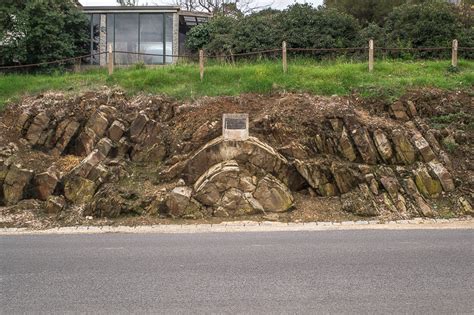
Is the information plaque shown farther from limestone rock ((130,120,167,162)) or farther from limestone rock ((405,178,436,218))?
limestone rock ((405,178,436,218))

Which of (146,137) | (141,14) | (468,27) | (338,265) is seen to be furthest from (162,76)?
(468,27)

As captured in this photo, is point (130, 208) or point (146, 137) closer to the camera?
point (130, 208)

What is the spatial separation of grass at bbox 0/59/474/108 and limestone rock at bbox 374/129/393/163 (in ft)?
8.28

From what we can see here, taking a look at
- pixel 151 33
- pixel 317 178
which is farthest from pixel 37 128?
pixel 151 33

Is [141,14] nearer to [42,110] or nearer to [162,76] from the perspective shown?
[162,76]

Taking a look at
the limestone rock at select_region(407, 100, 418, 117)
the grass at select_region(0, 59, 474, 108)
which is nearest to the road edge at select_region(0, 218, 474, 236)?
the limestone rock at select_region(407, 100, 418, 117)

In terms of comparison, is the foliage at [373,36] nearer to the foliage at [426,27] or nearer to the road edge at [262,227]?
the foliage at [426,27]

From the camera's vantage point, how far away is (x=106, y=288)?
6.34 meters

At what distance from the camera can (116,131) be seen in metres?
14.3

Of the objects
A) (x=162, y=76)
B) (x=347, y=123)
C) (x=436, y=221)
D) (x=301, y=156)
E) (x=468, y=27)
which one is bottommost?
(x=436, y=221)

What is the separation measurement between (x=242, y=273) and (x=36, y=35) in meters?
17.4

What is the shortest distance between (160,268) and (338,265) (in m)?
2.72

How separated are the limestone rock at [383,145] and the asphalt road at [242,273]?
368cm

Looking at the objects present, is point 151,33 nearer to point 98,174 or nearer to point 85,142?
point 85,142
